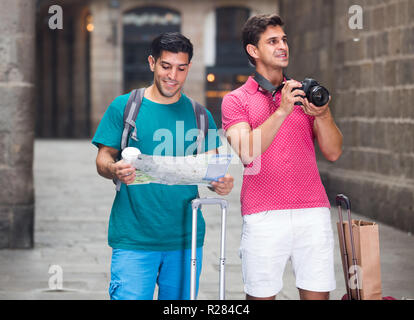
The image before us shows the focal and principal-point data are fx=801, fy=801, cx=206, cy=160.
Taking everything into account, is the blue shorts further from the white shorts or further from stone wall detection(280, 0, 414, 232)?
stone wall detection(280, 0, 414, 232)

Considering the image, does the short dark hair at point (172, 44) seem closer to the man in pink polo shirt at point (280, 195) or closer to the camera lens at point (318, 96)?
the man in pink polo shirt at point (280, 195)

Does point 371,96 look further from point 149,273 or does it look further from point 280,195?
point 149,273

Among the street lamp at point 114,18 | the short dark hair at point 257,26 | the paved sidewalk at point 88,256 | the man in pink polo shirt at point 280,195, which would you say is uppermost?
the street lamp at point 114,18

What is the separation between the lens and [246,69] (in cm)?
3319

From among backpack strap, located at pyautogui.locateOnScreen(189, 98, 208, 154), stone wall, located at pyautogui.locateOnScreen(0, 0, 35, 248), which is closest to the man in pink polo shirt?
backpack strap, located at pyautogui.locateOnScreen(189, 98, 208, 154)

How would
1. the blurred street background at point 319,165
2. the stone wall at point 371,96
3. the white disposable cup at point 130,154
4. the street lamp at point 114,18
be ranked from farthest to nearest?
the street lamp at point 114,18, the stone wall at point 371,96, the blurred street background at point 319,165, the white disposable cup at point 130,154

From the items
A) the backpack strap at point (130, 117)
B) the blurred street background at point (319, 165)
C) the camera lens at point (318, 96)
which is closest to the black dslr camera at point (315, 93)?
the camera lens at point (318, 96)

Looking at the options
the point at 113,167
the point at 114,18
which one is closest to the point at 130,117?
the point at 113,167

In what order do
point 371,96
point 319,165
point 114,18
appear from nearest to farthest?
point 371,96 < point 319,165 < point 114,18

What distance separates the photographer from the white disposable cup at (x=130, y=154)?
10.2ft

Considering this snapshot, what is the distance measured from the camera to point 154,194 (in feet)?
11.0

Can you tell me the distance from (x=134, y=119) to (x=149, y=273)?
2.15 feet

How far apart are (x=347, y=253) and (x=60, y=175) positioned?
44.2 ft

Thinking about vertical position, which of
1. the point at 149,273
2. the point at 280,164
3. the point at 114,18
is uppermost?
the point at 114,18
